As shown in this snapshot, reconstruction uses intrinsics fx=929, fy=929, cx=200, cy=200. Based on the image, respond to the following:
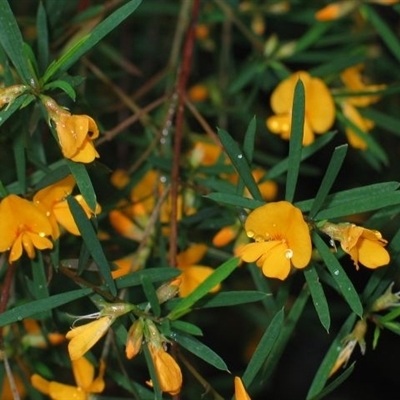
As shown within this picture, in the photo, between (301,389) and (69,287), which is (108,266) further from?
(301,389)

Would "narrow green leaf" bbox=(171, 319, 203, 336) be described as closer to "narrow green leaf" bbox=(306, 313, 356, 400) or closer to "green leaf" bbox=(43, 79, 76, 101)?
"narrow green leaf" bbox=(306, 313, 356, 400)

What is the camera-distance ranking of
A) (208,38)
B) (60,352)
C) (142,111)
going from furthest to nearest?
(208,38) < (142,111) < (60,352)

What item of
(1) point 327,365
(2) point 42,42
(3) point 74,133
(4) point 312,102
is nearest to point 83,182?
(3) point 74,133

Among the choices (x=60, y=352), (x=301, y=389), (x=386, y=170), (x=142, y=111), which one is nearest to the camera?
(x=60, y=352)

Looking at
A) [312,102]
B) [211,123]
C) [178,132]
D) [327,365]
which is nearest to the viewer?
[327,365]

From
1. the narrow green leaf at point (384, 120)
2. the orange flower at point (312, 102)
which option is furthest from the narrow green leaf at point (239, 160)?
the narrow green leaf at point (384, 120)

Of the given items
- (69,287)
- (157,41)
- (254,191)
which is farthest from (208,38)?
(254,191)

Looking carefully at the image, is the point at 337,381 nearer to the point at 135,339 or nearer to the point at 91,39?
the point at 135,339
